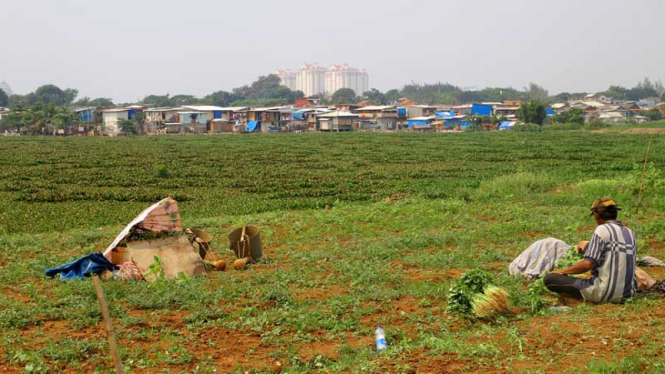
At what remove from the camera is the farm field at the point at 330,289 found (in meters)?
5.28

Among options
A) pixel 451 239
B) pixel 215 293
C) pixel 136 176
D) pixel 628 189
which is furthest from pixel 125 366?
pixel 136 176

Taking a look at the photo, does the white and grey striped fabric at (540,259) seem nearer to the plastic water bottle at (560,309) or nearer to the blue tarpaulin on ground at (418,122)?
the plastic water bottle at (560,309)

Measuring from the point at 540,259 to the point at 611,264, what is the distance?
4.21ft

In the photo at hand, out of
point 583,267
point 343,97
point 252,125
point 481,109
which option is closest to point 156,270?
point 583,267

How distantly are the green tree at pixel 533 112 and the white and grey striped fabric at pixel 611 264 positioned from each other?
221ft

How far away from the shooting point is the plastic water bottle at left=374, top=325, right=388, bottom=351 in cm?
550

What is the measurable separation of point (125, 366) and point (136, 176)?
1830 centimetres

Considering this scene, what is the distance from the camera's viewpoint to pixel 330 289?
759cm

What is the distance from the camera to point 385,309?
675 cm

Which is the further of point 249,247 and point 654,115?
point 654,115

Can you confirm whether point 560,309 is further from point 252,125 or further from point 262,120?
point 262,120

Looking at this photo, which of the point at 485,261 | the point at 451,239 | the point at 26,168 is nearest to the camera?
the point at 485,261

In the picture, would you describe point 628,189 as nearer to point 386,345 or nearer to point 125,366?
point 386,345

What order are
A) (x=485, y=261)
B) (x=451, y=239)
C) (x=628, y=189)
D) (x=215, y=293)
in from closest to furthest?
1. (x=215, y=293)
2. (x=485, y=261)
3. (x=451, y=239)
4. (x=628, y=189)
